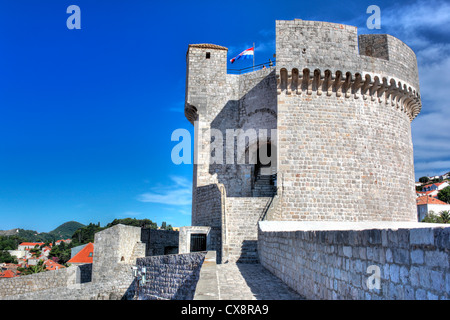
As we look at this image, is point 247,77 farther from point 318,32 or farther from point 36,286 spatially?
point 36,286

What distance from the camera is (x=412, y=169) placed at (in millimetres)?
16438

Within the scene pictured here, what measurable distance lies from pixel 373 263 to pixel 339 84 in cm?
1210

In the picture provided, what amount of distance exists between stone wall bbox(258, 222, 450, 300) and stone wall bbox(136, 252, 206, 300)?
14.5 feet

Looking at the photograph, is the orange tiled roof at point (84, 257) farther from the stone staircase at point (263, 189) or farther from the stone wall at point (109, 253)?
the stone staircase at point (263, 189)

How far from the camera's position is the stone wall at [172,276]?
34.6ft

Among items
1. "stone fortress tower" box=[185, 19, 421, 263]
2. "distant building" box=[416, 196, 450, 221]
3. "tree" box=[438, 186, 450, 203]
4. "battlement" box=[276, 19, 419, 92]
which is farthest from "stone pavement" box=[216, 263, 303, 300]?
"tree" box=[438, 186, 450, 203]

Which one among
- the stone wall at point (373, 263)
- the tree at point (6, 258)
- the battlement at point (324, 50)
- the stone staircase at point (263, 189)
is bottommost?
the tree at point (6, 258)

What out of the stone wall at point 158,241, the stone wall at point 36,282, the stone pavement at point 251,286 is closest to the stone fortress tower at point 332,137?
the stone pavement at point 251,286

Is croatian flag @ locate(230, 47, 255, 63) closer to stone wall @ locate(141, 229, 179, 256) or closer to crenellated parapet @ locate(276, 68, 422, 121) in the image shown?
crenellated parapet @ locate(276, 68, 422, 121)

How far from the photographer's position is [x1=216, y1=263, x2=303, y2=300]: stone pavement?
6160 millimetres

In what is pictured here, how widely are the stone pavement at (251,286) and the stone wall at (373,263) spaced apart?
0.33 metres

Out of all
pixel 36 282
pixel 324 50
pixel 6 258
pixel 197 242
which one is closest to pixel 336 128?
pixel 324 50

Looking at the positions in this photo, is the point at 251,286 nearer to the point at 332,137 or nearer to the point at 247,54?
the point at 332,137
